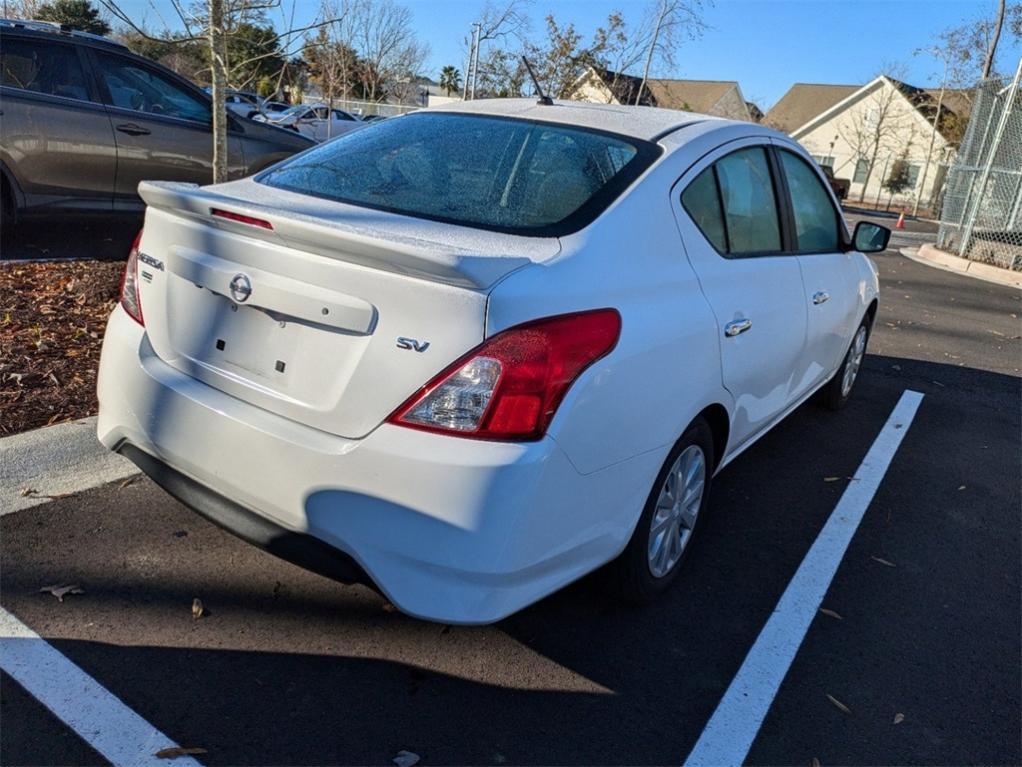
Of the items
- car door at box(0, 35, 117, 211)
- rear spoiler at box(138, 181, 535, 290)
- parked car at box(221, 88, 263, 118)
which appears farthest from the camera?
parked car at box(221, 88, 263, 118)

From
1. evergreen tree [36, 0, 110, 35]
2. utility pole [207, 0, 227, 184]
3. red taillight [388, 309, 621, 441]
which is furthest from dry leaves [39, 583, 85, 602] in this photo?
evergreen tree [36, 0, 110, 35]

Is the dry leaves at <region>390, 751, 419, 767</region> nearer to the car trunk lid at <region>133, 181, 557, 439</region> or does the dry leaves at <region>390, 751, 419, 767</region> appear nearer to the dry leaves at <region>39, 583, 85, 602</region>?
the car trunk lid at <region>133, 181, 557, 439</region>

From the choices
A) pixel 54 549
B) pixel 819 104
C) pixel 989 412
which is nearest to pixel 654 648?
pixel 54 549

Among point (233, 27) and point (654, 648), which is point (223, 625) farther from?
point (233, 27)

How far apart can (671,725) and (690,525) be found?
2.93ft

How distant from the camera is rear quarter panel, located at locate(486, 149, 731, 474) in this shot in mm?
2238

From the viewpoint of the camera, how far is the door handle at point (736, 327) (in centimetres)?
307

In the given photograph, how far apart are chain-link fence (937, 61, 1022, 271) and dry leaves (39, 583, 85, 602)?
15189 mm

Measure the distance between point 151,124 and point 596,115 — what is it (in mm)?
5281

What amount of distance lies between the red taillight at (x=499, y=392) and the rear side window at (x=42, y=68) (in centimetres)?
624

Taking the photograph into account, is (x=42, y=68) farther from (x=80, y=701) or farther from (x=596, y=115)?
(x=80, y=701)

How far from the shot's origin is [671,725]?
2.48m

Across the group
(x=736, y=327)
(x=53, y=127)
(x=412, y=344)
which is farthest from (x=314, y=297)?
(x=53, y=127)

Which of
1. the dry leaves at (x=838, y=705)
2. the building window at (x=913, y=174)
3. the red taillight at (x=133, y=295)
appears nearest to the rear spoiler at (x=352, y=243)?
the red taillight at (x=133, y=295)
